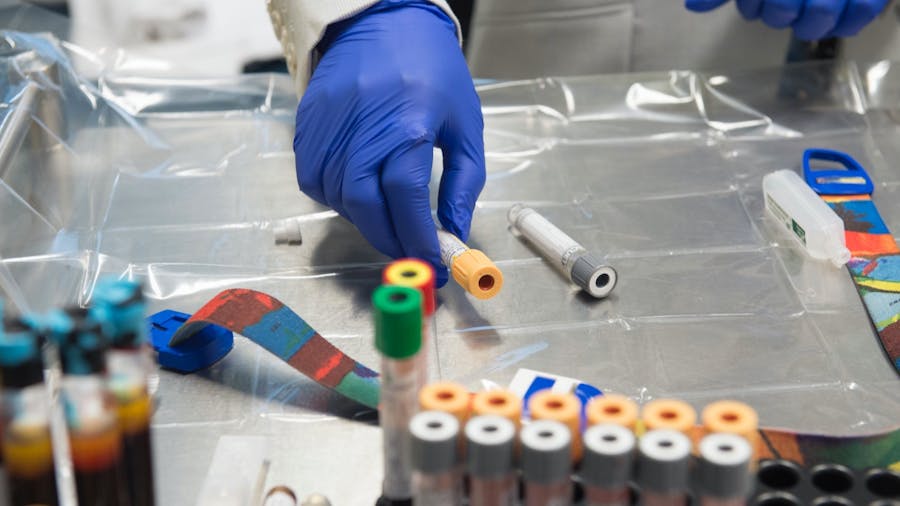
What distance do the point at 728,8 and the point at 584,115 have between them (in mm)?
364

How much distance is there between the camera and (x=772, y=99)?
1.52 m

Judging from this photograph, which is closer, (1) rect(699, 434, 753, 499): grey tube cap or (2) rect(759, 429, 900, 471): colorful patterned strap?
(1) rect(699, 434, 753, 499): grey tube cap

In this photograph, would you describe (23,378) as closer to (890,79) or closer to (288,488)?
(288,488)

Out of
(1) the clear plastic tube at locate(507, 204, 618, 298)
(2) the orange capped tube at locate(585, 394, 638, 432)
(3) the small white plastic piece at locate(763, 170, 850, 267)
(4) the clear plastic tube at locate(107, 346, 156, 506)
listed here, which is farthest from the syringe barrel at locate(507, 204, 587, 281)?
(4) the clear plastic tube at locate(107, 346, 156, 506)

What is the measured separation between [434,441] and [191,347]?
0.45m

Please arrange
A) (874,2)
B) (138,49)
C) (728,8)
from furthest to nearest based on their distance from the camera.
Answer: (138,49), (728,8), (874,2)

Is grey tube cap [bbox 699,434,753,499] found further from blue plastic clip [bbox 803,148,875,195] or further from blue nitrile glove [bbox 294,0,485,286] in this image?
blue plastic clip [bbox 803,148,875,195]

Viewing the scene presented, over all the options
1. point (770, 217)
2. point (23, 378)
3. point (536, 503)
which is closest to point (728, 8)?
point (770, 217)

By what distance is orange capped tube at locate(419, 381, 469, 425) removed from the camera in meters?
0.70

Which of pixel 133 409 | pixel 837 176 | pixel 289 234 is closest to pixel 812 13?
pixel 837 176

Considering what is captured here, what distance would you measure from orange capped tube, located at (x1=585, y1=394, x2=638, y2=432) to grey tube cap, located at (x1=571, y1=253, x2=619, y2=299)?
438mm

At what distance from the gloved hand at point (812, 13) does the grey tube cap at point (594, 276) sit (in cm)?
53

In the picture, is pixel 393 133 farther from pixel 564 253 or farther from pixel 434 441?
pixel 434 441

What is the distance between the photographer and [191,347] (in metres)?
1.05
